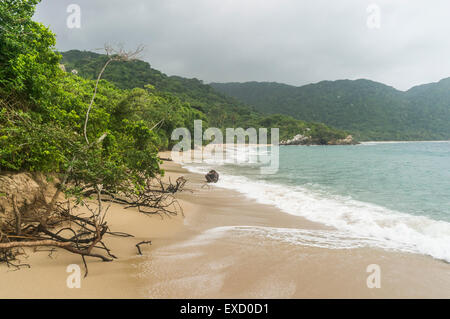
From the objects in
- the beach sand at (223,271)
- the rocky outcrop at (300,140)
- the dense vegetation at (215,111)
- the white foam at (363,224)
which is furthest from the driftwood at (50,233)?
the rocky outcrop at (300,140)

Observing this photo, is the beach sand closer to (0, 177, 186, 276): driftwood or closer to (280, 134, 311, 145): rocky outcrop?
(0, 177, 186, 276): driftwood

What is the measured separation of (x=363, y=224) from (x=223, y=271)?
565 centimetres

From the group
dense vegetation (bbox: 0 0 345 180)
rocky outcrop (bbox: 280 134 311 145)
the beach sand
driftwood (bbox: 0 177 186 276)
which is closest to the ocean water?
the beach sand

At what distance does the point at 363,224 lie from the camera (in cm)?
788

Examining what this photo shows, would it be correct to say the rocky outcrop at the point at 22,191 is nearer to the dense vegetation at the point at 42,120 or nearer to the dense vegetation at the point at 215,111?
the dense vegetation at the point at 42,120

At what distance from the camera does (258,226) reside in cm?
751

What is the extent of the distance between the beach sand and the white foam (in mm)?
619

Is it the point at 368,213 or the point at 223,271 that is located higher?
the point at 223,271

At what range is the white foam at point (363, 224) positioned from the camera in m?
6.20

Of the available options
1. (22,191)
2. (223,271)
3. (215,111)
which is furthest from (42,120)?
(215,111)

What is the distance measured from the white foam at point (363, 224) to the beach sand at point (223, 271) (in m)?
0.62

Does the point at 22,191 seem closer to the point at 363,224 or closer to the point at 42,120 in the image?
the point at 42,120

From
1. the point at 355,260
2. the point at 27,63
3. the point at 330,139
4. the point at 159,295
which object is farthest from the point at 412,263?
the point at 330,139
